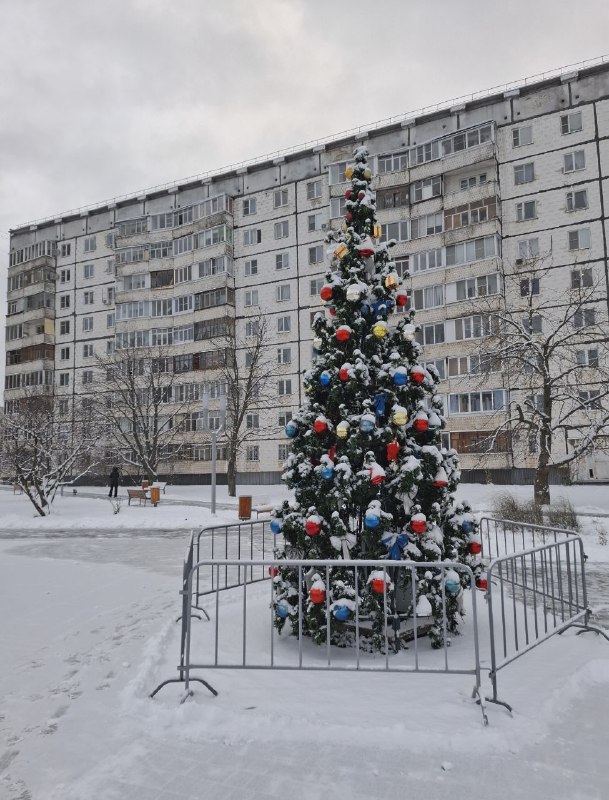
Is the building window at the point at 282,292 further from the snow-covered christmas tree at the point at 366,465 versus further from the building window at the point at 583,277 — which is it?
the snow-covered christmas tree at the point at 366,465

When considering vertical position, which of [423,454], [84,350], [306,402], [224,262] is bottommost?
[423,454]

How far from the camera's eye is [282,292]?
4791cm

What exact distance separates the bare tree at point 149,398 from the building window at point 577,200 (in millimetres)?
29699

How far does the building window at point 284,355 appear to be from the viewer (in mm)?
47219

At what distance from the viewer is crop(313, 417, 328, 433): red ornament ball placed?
650cm

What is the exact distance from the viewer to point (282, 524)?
6.71 meters

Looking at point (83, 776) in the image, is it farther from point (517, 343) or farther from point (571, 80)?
point (571, 80)

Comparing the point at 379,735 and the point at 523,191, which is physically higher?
the point at 523,191

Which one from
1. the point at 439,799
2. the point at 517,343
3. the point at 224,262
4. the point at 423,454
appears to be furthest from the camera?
the point at 224,262

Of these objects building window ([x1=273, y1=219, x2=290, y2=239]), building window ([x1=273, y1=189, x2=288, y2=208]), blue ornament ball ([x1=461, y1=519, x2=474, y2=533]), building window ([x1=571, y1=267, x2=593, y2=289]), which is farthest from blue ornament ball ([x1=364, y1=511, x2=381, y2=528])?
building window ([x1=273, y1=189, x2=288, y2=208])

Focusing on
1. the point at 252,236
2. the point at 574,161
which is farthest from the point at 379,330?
the point at 252,236

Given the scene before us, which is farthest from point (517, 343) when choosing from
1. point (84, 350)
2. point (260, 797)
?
point (84, 350)

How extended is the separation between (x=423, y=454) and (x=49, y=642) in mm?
4667

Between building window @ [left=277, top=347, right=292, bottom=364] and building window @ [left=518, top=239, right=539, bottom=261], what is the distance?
708 inches
